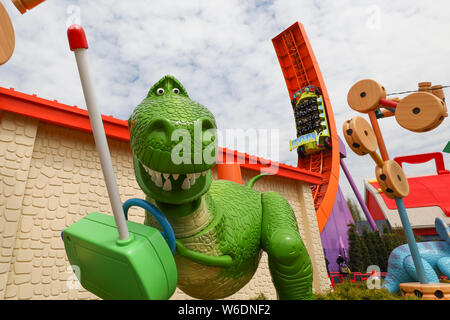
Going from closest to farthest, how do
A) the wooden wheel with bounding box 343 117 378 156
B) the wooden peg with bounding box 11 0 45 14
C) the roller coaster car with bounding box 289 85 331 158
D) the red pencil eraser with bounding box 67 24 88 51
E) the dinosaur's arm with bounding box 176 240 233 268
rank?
the red pencil eraser with bounding box 67 24 88 51
the dinosaur's arm with bounding box 176 240 233 268
the wooden peg with bounding box 11 0 45 14
the wooden wheel with bounding box 343 117 378 156
the roller coaster car with bounding box 289 85 331 158

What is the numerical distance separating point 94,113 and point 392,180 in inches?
129

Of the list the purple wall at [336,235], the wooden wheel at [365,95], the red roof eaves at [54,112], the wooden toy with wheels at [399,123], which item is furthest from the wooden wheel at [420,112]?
the purple wall at [336,235]

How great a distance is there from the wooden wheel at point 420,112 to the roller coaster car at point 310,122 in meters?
3.90

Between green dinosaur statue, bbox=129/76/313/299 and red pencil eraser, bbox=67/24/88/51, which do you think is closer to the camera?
red pencil eraser, bbox=67/24/88/51

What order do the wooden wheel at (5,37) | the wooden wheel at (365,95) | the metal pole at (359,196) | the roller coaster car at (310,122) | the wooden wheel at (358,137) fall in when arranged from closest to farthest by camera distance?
the wooden wheel at (5,37) < the wooden wheel at (358,137) < the wooden wheel at (365,95) < the roller coaster car at (310,122) < the metal pole at (359,196)

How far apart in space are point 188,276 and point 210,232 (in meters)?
0.15

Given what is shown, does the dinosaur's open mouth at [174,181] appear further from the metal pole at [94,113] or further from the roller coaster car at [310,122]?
the roller coaster car at [310,122]

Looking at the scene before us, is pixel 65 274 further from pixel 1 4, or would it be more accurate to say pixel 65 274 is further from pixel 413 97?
pixel 413 97

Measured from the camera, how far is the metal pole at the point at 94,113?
51 centimetres

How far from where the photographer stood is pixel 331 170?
A: 21.8 ft

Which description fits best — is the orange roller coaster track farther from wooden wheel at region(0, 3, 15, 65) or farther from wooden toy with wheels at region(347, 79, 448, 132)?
wooden wheel at region(0, 3, 15, 65)

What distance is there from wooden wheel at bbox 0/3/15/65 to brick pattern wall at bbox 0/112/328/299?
977mm

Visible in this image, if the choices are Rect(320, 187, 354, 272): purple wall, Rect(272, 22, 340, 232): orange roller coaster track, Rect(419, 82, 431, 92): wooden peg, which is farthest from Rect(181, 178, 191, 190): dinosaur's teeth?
Rect(320, 187, 354, 272): purple wall

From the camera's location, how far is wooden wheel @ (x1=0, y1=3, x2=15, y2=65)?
1.50 meters
